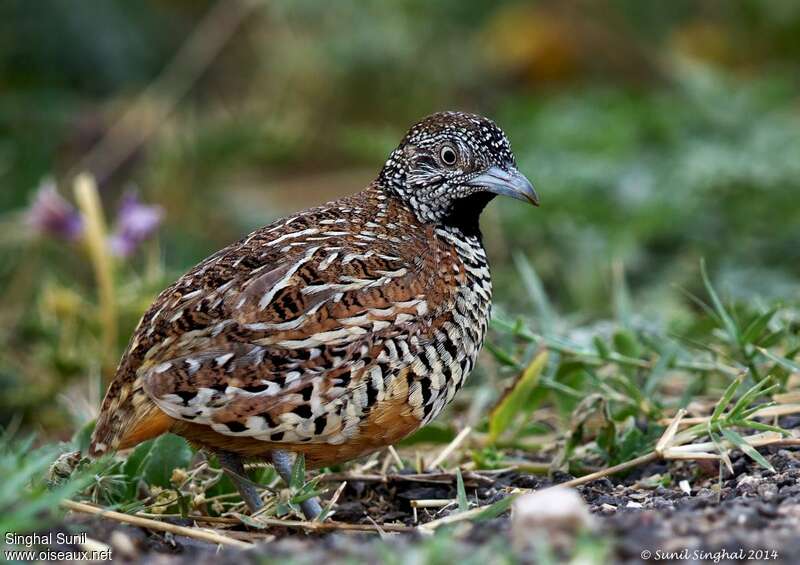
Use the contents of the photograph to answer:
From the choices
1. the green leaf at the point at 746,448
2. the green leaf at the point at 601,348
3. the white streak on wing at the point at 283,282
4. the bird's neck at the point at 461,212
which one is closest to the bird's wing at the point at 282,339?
the white streak on wing at the point at 283,282

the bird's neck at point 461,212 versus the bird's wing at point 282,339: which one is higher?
the bird's neck at point 461,212

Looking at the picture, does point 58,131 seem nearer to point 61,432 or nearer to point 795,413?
point 61,432

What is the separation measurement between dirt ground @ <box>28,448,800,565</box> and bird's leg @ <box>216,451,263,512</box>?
8.7 inches

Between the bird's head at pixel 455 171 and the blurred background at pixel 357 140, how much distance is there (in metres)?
0.76

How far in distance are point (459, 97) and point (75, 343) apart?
20.1ft

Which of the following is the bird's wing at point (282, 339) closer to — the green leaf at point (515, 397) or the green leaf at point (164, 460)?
the green leaf at point (164, 460)

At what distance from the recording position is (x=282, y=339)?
11.9 ft

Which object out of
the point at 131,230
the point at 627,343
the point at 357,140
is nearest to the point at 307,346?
the point at 627,343

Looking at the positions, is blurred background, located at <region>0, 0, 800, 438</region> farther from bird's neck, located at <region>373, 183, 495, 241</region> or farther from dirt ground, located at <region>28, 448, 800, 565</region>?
dirt ground, located at <region>28, 448, 800, 565</region>

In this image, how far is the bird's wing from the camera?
3561 mm

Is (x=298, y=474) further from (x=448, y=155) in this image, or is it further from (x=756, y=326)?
(x=756, y=326)

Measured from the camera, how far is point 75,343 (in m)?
6.07

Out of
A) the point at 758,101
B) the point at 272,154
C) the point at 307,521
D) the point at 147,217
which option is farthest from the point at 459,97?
the point at 307,521

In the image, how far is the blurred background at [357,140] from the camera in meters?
6.19
